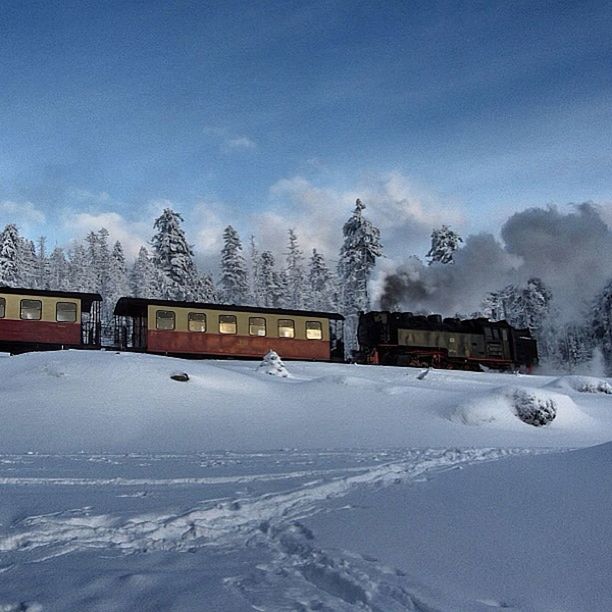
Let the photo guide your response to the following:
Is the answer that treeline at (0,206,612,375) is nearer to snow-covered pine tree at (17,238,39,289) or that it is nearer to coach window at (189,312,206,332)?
snow-covered pine tree at (17,238,39,289)

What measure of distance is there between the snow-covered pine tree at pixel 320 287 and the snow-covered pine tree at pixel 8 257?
3470 centimetres

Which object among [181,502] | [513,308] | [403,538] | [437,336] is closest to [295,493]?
[181,502]

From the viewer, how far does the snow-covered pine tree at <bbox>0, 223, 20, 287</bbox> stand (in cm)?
4812

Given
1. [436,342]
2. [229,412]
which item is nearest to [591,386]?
[436,342]

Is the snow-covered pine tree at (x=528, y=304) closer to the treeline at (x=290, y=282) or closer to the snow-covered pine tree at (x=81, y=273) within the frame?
the treeline at (x=290, y=282)

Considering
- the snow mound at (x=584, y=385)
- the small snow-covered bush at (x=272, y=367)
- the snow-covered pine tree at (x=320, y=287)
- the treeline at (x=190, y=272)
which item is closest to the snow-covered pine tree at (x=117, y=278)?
the treeline at (x=190, y=272)

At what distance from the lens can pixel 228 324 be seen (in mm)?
27797

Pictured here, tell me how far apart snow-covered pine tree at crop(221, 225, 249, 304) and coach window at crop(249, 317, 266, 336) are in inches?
1087

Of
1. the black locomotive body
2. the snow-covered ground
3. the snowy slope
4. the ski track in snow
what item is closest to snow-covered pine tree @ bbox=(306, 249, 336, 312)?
the black locomotive body

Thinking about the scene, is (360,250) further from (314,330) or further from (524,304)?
(524,304)

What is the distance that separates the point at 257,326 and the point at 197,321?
3037mm

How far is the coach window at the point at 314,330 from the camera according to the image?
29344mm

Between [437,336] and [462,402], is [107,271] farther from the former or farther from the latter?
[462,402]

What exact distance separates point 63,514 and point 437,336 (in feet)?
86.1
